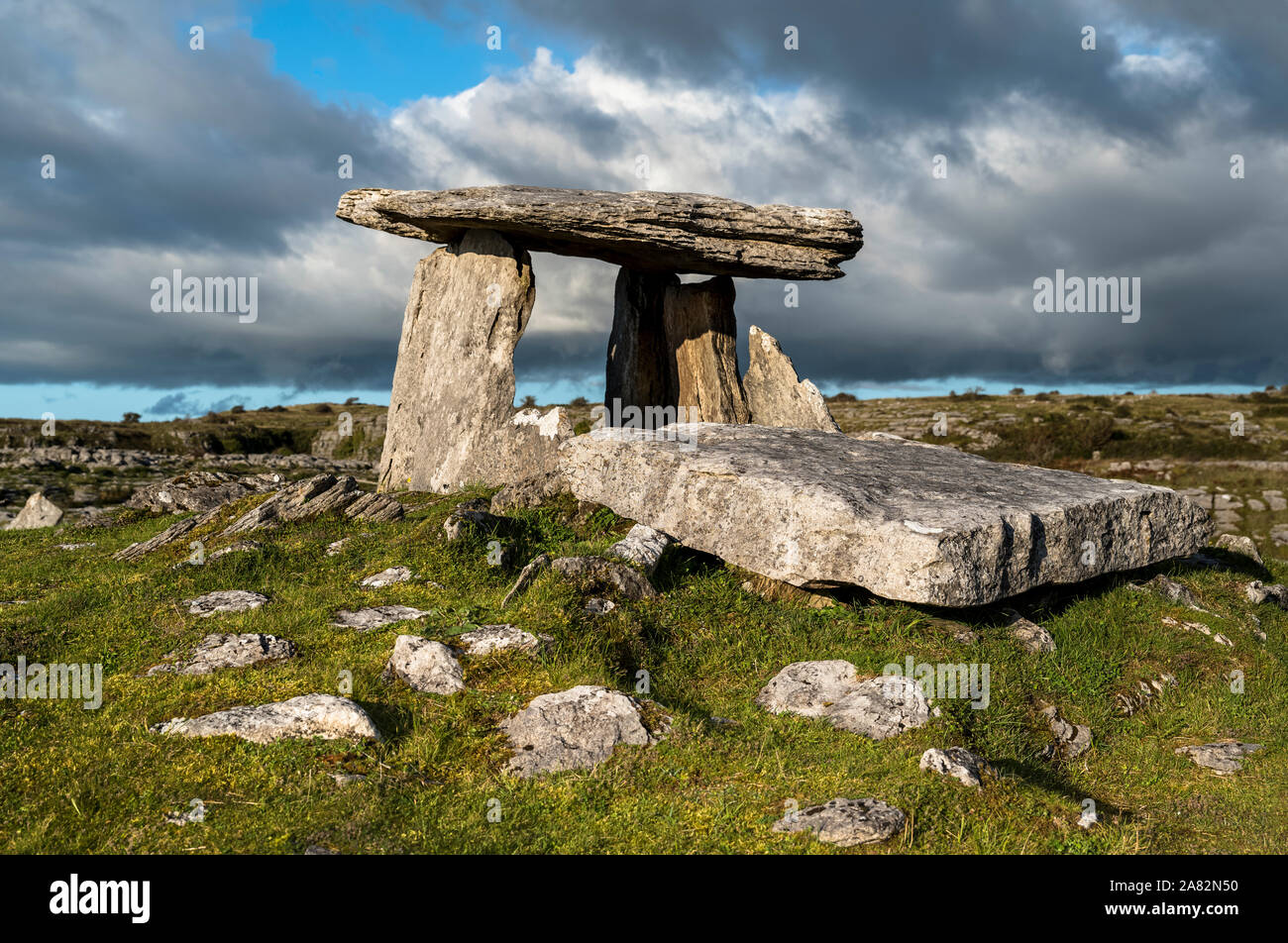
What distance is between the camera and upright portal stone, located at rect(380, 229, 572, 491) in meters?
17.9

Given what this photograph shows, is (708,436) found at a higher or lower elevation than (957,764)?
higher

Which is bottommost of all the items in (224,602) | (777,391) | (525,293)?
(224,602)

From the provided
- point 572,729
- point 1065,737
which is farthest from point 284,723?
point 1065,737

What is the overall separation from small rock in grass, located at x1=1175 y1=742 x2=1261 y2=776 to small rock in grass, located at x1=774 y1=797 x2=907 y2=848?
4.47m

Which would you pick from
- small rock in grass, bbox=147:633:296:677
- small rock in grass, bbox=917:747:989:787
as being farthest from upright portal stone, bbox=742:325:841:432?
small rock in grass, bbox=147:633:296:677

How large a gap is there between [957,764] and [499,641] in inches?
172

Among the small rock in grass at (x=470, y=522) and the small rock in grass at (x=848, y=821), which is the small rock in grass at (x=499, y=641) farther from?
the small rock in grass at (x=848, y=821)

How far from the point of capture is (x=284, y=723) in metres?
7.21

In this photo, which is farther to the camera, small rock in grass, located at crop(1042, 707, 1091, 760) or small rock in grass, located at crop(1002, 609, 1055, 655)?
small rock in grass, located at crop(1002, 609, 1055, 655)

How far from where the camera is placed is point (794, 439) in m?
14.1

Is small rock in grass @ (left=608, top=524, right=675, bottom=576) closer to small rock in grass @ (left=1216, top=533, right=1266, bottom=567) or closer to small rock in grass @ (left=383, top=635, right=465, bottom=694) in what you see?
small rock in grass @ (left=383, top=635, right=465, bottom=694)

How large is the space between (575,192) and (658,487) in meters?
8.31

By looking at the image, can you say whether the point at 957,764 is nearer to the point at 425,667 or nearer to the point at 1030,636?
the point at 1030,636
